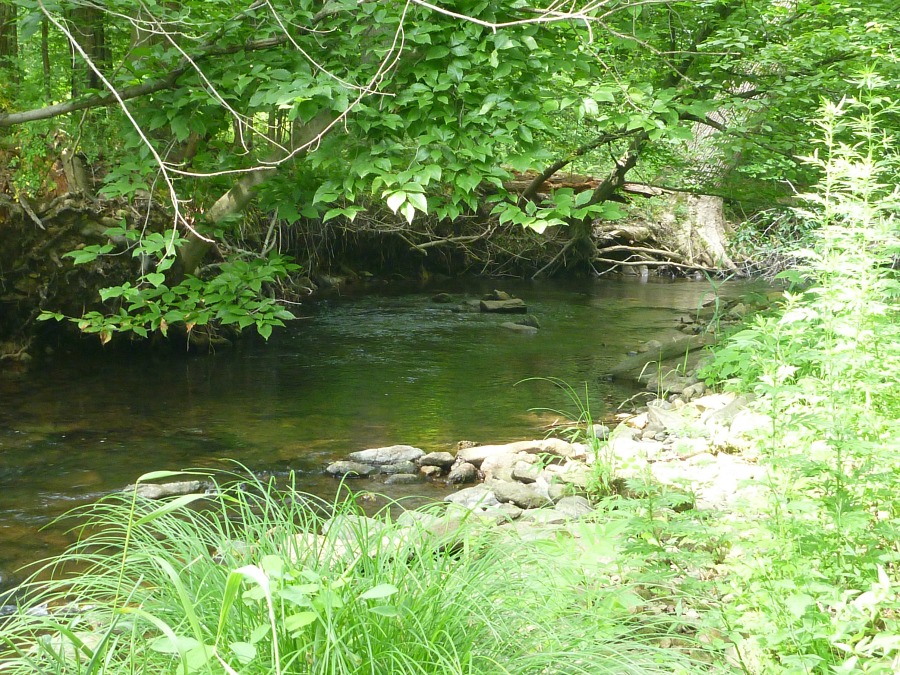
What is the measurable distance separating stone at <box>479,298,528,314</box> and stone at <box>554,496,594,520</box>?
886 cm

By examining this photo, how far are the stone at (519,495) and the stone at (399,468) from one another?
0.99 m

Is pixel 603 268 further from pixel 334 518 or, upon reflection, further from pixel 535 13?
pixel 334 518

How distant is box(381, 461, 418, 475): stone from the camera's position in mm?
5847

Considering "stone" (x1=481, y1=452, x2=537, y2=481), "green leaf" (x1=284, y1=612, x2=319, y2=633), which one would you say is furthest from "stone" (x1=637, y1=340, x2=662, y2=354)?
"green leaf" (x1=284, y1=612, x2=319, y2=633)

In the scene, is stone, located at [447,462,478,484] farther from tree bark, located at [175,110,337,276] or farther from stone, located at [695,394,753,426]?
tree bark, located at [175,110,337,276]

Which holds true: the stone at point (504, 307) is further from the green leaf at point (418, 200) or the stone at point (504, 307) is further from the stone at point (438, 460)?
the green leaf at point (418, 200)

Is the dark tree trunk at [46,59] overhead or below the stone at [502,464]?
overhead

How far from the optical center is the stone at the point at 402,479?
222 inches

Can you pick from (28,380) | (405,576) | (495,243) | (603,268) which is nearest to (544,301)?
(495,243)

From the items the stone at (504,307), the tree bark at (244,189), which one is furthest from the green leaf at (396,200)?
the stone at (504,307)

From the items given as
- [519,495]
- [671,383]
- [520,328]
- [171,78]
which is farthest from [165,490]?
[520,328]

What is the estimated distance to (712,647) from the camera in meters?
2.04

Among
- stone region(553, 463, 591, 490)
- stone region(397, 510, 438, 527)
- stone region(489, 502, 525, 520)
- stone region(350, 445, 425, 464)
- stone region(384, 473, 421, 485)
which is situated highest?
stone region(397, 510, 438, 527)

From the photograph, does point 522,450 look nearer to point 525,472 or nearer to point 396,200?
point 525,472
